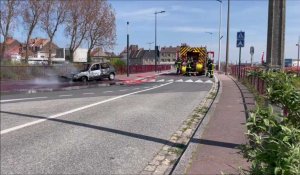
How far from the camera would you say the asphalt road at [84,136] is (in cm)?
754

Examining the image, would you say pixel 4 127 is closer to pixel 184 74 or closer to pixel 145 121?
pixel 145 121

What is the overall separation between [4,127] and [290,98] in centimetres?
931

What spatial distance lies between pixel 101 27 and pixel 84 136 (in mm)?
52980

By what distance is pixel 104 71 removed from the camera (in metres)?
39.9

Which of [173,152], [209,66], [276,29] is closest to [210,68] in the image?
[209,66]

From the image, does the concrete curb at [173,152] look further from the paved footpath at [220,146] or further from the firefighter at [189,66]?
the firefighter at [189,66]

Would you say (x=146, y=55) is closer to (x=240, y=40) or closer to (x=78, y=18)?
(x=78, y=18)

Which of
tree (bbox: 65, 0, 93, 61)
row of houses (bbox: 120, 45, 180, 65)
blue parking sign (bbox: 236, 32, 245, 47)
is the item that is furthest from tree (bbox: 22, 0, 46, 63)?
row of houses (bbox: 120, 45, 180, 65)

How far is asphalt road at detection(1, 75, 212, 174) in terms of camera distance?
24.7 feet

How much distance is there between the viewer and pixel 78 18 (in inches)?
2338

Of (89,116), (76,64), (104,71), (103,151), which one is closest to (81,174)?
(103,151)

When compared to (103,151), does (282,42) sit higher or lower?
higher

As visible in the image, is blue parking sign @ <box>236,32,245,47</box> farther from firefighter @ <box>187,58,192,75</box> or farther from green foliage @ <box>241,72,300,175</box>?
green foliage @ <box>241,72,300,175</box>

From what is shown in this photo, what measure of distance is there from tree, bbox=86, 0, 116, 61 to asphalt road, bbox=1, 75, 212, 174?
148ft
